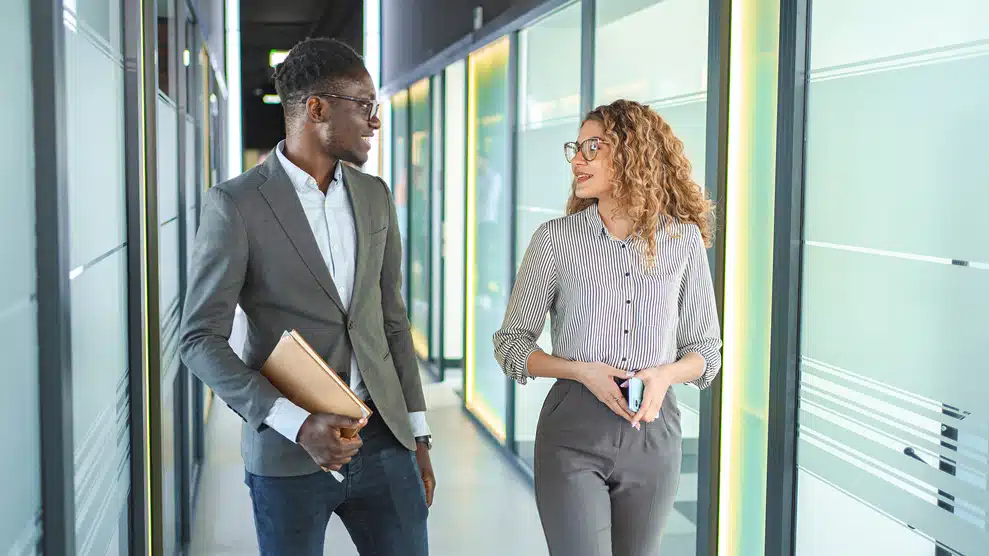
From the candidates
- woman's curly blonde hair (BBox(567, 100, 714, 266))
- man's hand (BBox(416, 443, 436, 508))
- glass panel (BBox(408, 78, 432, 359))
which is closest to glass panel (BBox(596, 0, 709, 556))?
woman's curly blonde hair (BBox(567, 100, 714, 266))

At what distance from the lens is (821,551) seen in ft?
9.97

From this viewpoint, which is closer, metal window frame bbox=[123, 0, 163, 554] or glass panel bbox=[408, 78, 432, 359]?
metal window frame bbox=[123, 0, 163, 554]

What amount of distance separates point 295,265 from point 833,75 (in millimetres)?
1806

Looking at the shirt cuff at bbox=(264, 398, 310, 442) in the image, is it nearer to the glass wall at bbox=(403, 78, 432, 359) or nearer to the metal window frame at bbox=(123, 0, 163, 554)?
the metal window frame at bbox=(123, 0, 163, 554)

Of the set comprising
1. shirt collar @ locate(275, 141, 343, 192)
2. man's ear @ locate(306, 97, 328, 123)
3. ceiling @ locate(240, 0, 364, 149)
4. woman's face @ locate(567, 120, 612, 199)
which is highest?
ceiling @ locate(240, 0, 364, 149)

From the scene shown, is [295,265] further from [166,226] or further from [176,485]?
[176,485]

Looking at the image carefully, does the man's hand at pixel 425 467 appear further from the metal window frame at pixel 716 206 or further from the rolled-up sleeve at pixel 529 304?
the metal window frame at pixel 716 206

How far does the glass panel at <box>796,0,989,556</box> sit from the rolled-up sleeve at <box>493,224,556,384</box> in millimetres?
949

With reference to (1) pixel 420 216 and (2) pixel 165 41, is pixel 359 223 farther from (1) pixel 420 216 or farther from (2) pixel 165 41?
(1) pixel 420 216

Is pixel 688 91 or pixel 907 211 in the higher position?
pixel 688 91

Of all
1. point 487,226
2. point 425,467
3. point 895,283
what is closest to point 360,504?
point 425,467

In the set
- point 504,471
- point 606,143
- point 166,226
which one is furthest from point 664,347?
point 504,471

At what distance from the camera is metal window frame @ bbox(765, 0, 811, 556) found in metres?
3.12

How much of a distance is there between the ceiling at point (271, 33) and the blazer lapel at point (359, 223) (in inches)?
332
